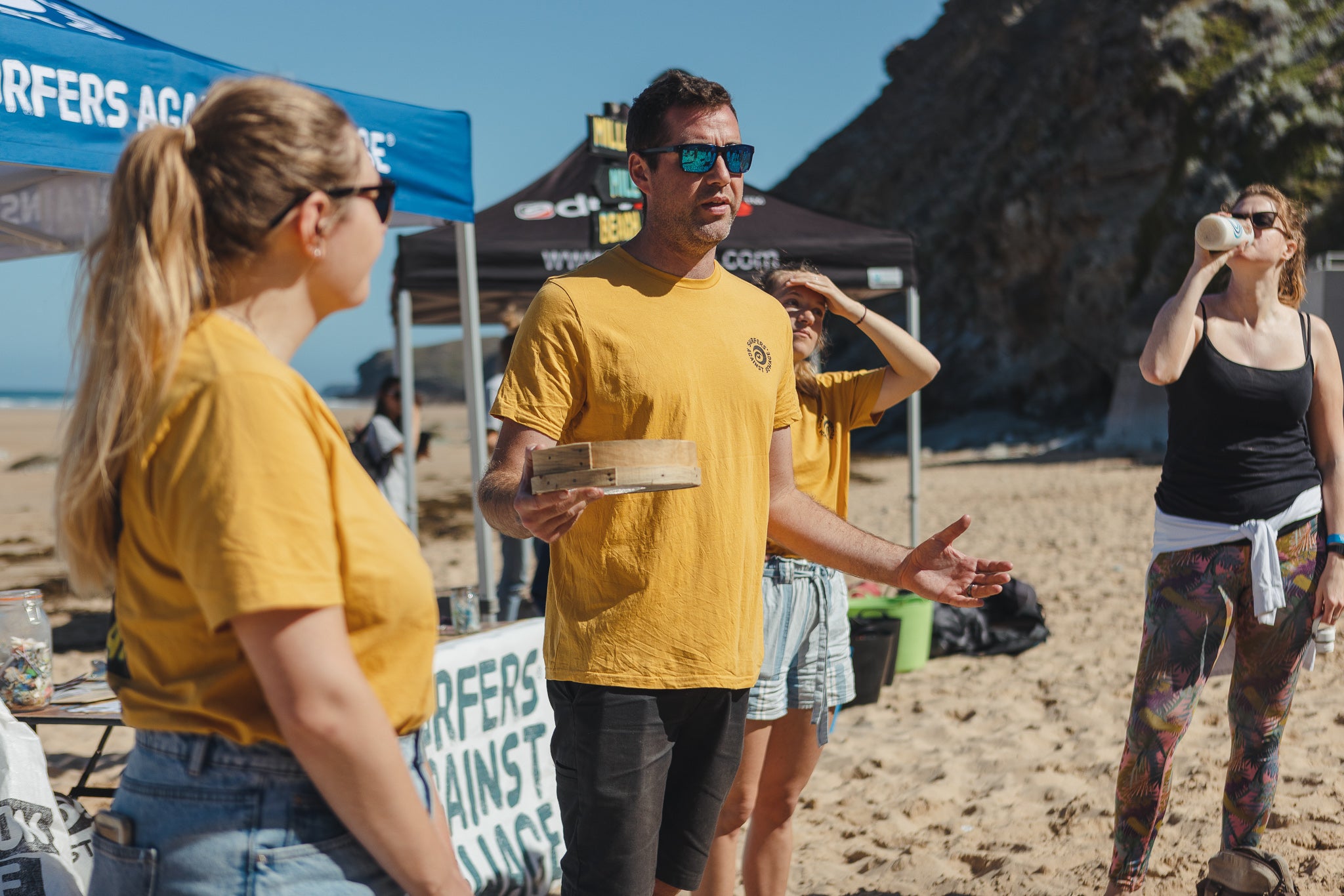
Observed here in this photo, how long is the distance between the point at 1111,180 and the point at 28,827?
977 inches

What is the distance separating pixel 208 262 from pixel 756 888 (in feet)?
7.23

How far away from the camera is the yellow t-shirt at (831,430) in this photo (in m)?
2.86

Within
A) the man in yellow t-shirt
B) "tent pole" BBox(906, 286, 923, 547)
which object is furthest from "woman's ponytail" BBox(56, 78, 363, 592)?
"tent pole" BBox(906, 286, 923, 547)

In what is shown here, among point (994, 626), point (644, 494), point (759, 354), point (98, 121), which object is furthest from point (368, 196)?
point (994, 626)

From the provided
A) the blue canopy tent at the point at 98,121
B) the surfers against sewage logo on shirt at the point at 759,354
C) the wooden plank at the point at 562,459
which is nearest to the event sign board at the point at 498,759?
the blue canopy tent at the point at 98,121

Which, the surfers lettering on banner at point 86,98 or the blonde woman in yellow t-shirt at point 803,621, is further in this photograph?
Result: the surfers lettering on banner at point 86,98

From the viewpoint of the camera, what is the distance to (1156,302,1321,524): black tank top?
2762 millimetres

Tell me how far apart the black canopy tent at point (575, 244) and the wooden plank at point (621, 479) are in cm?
459

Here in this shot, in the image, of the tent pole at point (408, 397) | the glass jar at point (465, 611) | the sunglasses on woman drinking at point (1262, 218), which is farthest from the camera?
the tent pole at point (408, 397)

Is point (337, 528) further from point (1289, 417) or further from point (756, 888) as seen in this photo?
point (1289, 417)

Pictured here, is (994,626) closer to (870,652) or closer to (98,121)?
(870,652)

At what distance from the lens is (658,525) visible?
1.96 meters

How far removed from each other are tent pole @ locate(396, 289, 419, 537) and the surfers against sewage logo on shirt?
493 centimetres

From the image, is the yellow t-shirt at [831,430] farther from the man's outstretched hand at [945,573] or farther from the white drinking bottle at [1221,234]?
the white drinking bottle at [1221,234]
